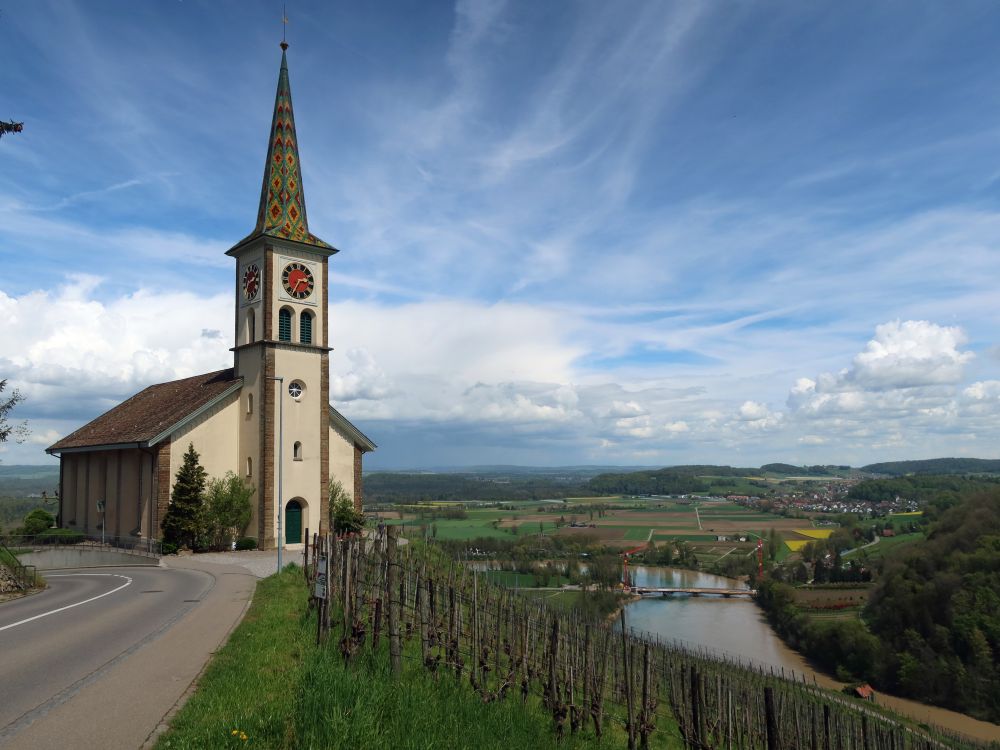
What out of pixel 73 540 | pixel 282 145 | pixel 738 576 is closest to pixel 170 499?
pixel 73 540

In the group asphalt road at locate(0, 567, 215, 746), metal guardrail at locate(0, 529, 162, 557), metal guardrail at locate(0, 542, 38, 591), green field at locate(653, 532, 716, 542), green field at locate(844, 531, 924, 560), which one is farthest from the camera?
green field at locate(653, 532, 716, 542)

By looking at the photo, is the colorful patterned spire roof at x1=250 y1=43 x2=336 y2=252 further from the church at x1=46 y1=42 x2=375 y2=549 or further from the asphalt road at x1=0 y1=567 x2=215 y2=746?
the asphalt road at x1=0 y1=567 x2=215 y2=746

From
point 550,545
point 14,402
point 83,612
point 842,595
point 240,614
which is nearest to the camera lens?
point 240,614

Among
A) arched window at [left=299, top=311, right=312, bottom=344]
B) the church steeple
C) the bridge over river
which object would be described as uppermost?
the church steeple

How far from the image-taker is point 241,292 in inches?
1537

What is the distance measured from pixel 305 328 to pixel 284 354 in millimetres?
2012

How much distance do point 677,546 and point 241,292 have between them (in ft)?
428

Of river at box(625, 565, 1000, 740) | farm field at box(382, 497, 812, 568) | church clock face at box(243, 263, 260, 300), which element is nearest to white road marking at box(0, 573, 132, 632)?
church clock face at box(243, 263, 260, 300)

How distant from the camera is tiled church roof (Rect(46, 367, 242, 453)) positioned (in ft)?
120

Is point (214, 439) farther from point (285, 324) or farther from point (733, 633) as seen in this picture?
point (733, 633)

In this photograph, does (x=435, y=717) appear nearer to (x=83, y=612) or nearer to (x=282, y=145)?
(x=83, y=612)

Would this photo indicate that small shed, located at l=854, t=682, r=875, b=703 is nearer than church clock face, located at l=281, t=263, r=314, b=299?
No

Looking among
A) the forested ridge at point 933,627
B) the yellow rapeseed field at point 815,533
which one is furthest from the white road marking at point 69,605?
the yellow rapeseed field at point 815,533

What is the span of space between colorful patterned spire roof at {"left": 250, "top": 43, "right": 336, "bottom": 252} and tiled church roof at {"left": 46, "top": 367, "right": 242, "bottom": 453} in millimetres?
7969
